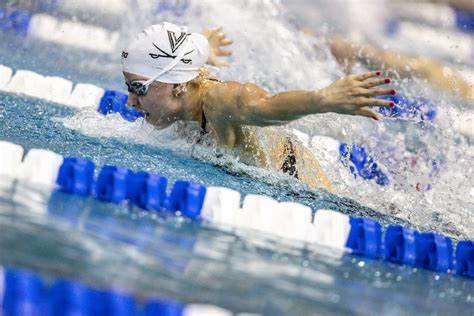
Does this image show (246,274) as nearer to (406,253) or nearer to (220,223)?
(220,223)

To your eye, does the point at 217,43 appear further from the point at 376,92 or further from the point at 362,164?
the point at 376,92

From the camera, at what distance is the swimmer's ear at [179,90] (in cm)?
391

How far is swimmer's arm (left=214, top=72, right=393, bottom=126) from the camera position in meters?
3.02

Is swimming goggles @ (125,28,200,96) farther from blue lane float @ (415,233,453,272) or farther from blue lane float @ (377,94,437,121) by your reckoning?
blue lane float @ (377,94,437,121)

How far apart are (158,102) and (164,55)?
21 cm

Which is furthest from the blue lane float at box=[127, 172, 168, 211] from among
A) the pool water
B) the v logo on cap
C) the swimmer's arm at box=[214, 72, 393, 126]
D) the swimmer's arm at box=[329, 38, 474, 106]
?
the swimmer's arm at box=[329, 38, 474, 106]

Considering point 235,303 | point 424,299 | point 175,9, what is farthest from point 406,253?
point 175,9

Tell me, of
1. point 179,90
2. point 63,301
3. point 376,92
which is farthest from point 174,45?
point 63,301

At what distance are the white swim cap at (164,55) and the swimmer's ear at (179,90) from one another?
25 millimetres

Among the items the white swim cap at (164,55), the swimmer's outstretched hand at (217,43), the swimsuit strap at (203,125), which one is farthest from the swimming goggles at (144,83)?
the swimmer's outstretched hand at (217,43)

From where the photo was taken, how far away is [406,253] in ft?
10.8

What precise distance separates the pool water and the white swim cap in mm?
294

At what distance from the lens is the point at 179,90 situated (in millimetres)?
3918

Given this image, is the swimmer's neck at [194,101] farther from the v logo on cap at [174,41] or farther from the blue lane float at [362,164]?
the blue lane float at [362,164]
